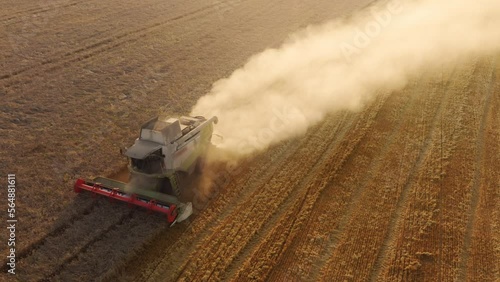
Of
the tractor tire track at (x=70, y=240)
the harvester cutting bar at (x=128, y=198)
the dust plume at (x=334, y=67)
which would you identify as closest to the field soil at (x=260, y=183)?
the tractor tire track at (x=70, y=240)

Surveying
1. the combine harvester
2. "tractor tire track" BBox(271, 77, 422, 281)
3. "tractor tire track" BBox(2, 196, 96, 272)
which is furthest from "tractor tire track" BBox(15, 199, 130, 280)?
"tractor tire track" BBox(271, 77, 422, 281)

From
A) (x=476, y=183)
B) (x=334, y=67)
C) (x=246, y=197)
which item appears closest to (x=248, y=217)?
(x=246, y=197)

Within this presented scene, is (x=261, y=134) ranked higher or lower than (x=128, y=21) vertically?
lower

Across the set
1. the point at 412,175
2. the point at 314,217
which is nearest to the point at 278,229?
the point at 314,217

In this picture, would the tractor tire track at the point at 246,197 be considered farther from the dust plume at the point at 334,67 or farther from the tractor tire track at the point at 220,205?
the dust plume at the point at 334,67

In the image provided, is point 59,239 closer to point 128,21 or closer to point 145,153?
point 145,153
